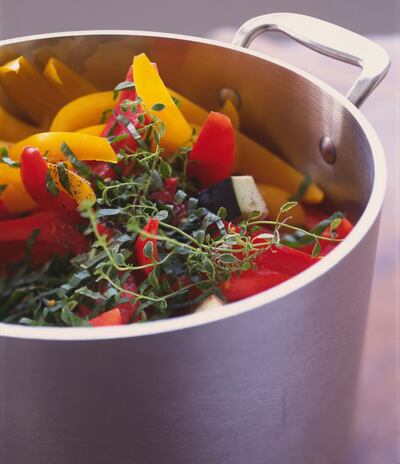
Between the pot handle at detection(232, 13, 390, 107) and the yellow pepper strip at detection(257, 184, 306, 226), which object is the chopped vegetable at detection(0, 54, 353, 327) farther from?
the pot handle at detection(232, 13, 390, 107)

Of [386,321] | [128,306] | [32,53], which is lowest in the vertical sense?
[386,321]

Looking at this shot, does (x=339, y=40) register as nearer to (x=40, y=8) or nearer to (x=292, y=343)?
(x=292, y=343)

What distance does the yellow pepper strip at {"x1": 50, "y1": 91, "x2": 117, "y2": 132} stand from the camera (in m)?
0.81

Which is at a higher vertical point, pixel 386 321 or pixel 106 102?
Result: pixel 106 102

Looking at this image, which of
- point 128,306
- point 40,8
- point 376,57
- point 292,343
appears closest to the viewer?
point 292,343

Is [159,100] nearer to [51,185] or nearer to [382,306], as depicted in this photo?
[51,185]

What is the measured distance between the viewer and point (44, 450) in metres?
0.53

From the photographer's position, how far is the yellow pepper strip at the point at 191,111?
850 millimetres

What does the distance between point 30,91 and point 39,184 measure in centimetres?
19

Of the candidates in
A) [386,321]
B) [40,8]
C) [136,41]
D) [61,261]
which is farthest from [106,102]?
[40,8]

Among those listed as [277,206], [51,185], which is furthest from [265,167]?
[51,185]

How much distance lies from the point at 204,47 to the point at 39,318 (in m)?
0.35

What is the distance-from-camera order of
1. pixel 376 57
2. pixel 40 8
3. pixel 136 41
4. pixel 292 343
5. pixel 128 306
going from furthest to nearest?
1. pixel 40 8
2. pixel 136 41
3. pixel 376 57
4. pixel 128 306
5. pixel 292 343

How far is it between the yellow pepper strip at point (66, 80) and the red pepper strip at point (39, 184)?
0.58 ft
